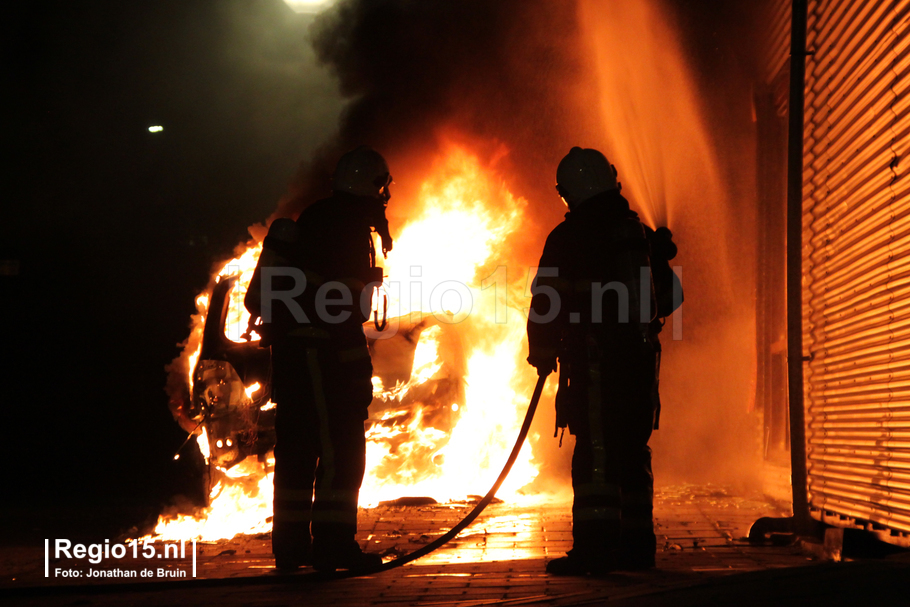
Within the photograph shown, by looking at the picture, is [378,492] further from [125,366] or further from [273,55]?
[273,55]

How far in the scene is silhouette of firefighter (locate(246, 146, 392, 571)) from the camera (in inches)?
146

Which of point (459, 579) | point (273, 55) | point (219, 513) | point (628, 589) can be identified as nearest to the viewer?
point (628, 589)

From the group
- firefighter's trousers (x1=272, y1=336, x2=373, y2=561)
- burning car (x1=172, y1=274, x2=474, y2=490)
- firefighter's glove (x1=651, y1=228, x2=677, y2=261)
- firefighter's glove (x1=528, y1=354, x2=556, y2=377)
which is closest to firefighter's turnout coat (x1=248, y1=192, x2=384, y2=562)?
firefighter's trousers (x1=272, y1=336, x2=373, y2=561)

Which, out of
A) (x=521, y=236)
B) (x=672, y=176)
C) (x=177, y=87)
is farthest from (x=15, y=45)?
(x=672, y=176)

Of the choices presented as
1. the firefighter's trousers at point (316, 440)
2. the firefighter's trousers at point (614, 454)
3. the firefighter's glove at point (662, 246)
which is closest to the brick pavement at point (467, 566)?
the firefighter's trousers at point (614, 454)

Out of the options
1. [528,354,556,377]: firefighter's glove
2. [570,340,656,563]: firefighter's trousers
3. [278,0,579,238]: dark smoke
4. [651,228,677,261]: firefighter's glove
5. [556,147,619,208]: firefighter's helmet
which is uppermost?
[278,0,579,238]: dark smoke

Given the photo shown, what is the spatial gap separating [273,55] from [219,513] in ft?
23.7

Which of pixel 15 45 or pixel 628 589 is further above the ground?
pixel 15 45

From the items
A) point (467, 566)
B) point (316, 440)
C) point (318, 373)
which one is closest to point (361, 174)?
point (318, 373)

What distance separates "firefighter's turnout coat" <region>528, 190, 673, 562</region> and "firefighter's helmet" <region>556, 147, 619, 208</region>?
15cm

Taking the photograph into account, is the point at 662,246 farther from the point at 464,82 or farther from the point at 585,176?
the point at 464,82

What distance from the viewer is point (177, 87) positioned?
1091 cm

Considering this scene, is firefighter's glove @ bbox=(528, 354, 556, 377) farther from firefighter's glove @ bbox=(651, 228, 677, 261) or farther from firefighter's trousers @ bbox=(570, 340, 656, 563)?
firefighter's glove @ bbox=(651, 228, 677, 261)

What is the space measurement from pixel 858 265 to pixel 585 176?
172 centimetres
